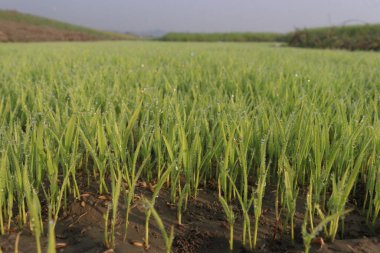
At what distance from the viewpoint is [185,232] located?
1.00 m

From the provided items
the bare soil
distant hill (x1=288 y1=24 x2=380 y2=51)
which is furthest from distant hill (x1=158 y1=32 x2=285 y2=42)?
the bare soil

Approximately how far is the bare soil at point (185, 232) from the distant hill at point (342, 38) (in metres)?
13.7

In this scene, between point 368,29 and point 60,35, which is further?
point 60,35

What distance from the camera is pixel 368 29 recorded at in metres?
15.4

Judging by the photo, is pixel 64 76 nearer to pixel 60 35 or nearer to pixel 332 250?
pixel 332 250

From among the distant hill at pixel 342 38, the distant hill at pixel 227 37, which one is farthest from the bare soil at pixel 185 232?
the distant hill at pixel 227 37

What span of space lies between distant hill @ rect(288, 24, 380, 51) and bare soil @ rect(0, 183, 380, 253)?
13664 mm

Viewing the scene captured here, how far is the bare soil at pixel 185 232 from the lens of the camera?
91 centimetres

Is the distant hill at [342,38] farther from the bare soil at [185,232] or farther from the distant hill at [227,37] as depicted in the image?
the bare soil at [185,232]

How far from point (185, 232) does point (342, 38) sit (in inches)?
658

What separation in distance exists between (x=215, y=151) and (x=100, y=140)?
0.38 meters

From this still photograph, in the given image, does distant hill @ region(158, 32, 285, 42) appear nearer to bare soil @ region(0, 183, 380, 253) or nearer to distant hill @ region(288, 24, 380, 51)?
distant hill @ region(288, 24, 380, 51)

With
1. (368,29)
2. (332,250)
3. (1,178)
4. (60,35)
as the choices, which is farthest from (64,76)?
(60,35)

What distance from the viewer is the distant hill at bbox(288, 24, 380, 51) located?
13.6 meters
